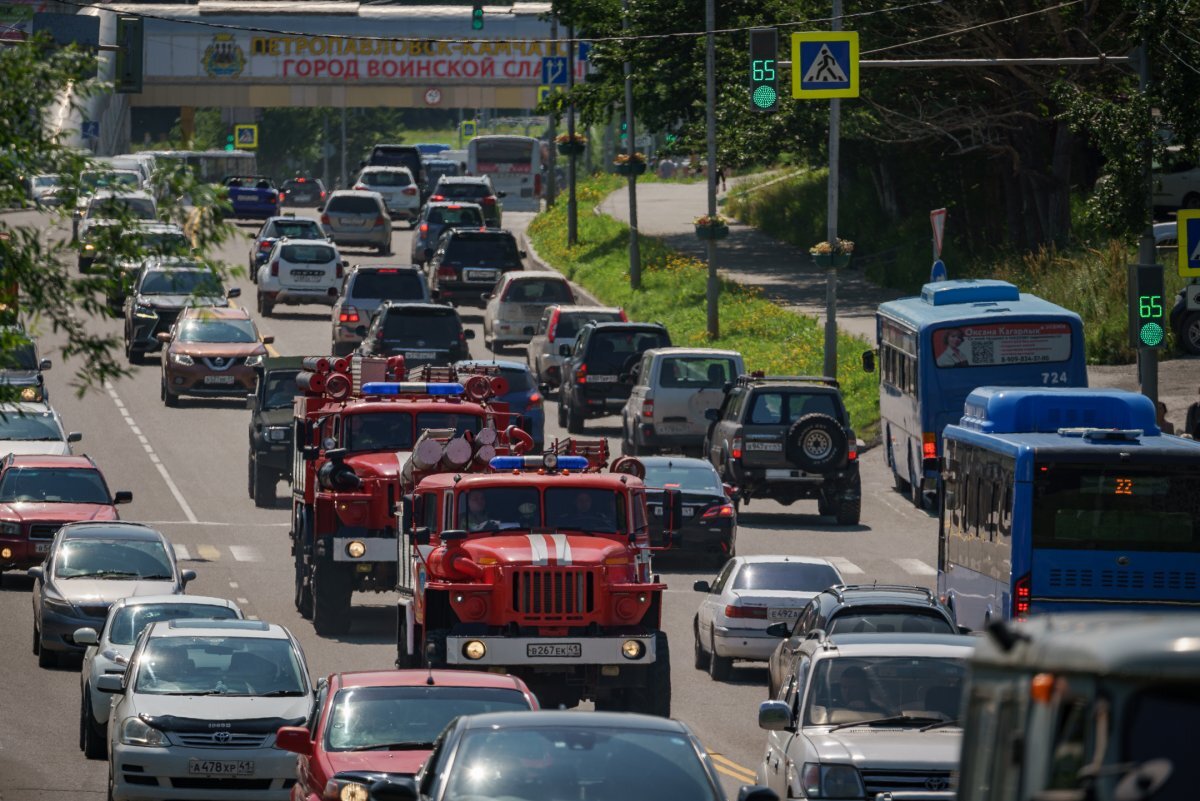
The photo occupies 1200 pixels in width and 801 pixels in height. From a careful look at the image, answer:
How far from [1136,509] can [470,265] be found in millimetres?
35008

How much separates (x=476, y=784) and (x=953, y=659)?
198 inches

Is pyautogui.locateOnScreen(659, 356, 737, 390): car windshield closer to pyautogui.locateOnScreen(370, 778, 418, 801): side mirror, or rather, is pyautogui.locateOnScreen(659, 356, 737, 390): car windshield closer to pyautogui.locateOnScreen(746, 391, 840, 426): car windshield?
pyautogui.locateOnScreen(746, 391, 840, 426): car windshield

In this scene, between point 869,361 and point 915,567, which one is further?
point 869,361

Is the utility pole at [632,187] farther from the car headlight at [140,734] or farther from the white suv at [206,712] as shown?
the car headlight at [140,734]

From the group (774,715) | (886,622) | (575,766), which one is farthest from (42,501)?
(575,766)

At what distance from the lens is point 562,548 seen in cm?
1872

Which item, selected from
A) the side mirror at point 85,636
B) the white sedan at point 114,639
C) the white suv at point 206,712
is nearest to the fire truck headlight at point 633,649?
the white suv at point 206,712

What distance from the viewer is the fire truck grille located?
60.8ft

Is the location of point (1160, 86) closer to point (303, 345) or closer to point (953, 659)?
point (953, 659)

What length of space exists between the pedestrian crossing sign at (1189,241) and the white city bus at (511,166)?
57962 mm

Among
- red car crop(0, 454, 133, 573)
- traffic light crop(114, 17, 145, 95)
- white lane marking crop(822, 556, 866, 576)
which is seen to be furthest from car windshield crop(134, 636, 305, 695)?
traffic light crop(114, 17, 145, 95)

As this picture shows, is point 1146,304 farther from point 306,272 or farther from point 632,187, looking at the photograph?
point 306,272

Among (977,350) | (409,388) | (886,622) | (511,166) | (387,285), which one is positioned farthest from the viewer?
(511,166)

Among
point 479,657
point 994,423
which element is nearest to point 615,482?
point 479,657
